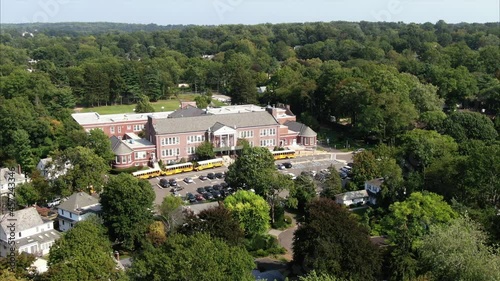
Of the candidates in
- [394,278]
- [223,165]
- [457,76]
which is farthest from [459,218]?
[457,76]

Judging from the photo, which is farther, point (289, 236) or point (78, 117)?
point (78, 117)

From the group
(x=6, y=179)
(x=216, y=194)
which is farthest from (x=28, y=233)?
(x=216, y=194)

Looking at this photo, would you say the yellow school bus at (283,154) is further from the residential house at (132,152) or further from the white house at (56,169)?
the white house at (56,169)

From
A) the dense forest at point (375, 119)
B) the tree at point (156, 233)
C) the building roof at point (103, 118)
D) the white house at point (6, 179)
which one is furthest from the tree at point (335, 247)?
the building roof at point (103, 118)

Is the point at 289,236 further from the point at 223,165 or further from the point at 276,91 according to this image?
the point at 276,91

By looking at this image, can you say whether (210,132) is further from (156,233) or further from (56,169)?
(156,233)

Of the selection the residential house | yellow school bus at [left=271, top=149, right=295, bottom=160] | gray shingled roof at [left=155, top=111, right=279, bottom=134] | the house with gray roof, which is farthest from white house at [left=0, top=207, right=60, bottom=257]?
yellow school bus at [left=271, top=149, right=295, bottom=160]
